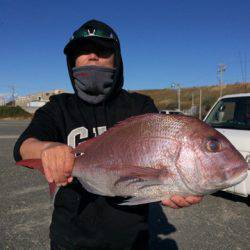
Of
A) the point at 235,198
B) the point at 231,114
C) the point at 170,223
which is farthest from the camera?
the point at 231,114

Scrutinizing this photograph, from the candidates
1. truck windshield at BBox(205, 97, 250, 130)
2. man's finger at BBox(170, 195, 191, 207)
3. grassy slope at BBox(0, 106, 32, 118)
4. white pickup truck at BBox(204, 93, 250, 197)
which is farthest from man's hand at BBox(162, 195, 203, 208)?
grassy slope at BBox(0, 106, 32, 118)

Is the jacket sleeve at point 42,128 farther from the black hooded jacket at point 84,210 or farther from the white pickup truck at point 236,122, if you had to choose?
the white pickup truck at point 236,122

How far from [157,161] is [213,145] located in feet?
0.88

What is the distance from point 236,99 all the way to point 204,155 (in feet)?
21.5

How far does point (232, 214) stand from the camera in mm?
6664

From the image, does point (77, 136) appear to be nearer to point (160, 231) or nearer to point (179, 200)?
point (179, 200)

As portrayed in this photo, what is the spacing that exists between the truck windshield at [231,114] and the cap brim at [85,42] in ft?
16.8

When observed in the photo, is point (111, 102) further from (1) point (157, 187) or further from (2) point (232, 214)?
(2) point (232, 214)

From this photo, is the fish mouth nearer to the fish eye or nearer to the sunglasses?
the fish eye

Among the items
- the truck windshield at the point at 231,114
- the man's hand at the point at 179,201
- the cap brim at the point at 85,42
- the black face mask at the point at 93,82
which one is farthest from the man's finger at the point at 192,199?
the truck windshield at the point at 231,114

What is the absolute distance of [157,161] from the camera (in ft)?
6.18

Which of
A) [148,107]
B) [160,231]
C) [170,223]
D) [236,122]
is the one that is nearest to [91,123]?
[148,107]

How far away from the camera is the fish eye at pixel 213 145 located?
1913mm

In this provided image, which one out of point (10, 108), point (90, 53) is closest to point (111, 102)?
point (90, 53)
